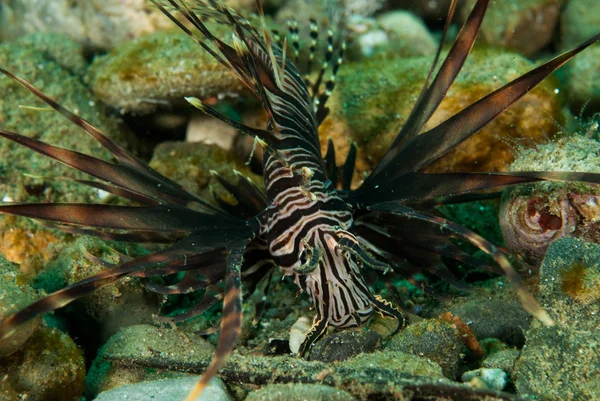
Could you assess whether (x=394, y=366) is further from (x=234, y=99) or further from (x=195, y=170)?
(x=234, y=99)

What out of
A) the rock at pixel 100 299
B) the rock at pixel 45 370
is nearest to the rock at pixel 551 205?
the rock at pixel 100 299

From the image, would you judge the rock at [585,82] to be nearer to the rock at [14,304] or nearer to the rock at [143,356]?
the rock at [143,356]

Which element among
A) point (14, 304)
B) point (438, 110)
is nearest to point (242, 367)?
point (14, 304)

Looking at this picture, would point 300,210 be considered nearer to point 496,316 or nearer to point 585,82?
point 496,316

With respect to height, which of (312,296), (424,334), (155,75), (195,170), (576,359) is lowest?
(576,359)

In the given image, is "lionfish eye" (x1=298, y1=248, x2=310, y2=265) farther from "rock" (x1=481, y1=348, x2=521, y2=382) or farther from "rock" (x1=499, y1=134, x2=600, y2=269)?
"rock" (x1=499, y1=134, x2=600, y2=269)

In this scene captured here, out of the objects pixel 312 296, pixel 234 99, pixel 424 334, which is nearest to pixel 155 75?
pixel 234 99
